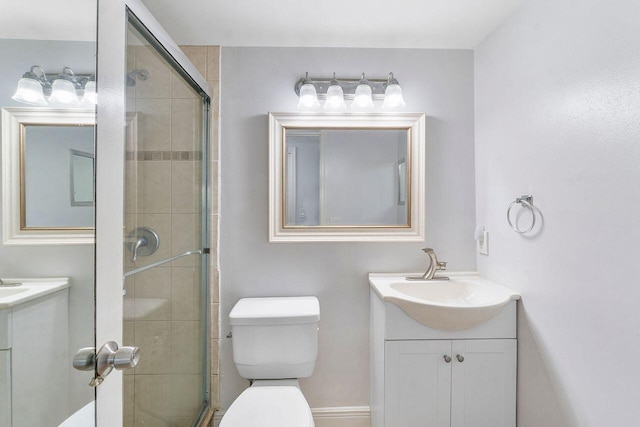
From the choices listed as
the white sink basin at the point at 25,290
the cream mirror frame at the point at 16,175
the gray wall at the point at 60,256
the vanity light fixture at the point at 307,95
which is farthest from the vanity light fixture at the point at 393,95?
the white sink basin at the point at 25,290

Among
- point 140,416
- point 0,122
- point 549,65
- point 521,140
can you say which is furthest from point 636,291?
point 140,416

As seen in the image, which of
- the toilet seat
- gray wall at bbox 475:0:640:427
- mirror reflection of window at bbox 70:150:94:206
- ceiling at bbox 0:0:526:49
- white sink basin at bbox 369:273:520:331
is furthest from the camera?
ceiling at bbox 0:0:526:49

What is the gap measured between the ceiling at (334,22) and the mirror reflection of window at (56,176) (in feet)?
3.68

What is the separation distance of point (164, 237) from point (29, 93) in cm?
83

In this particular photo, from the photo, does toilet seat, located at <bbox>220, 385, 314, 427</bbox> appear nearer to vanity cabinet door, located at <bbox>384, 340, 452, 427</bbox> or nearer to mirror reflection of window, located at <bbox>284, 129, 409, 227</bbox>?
vanity cabinet door, located at <bbox>384, 340, 452, 427</bbox>

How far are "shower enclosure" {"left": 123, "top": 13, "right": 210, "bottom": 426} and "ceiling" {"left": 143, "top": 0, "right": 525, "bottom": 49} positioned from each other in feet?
1.07

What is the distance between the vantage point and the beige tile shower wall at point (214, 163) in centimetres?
179

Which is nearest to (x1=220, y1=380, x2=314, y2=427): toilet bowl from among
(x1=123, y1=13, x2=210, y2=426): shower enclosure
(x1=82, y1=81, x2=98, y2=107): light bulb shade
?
(x1=123, y1=13, x2=210, y2=426): shower enclosure

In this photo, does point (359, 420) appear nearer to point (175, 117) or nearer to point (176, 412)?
point (176, 412)

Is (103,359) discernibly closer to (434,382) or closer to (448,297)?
(434,382)

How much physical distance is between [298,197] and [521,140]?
3.61 feet

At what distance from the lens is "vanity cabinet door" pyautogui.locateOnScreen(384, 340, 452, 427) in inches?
55.4

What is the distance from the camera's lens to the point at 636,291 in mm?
939

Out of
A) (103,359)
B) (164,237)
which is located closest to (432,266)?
(164,237)
